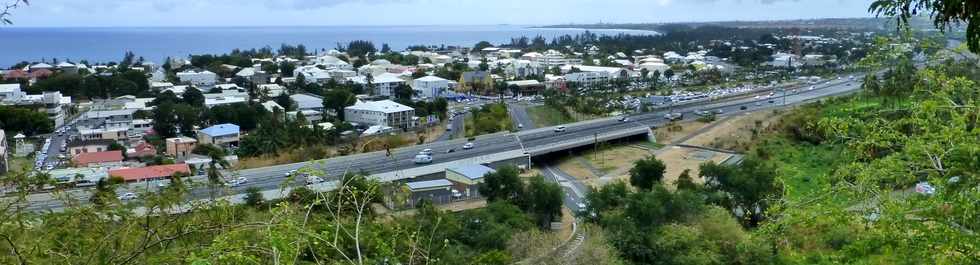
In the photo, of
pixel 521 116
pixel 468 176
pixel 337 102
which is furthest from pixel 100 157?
pixel 521 116

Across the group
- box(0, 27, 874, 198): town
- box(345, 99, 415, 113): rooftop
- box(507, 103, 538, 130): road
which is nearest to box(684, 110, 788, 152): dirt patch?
box(0, 27, 874, 198): town

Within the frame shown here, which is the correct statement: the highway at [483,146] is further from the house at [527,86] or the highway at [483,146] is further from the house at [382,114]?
the house at [527,86]

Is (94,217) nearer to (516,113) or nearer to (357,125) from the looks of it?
(357,125)

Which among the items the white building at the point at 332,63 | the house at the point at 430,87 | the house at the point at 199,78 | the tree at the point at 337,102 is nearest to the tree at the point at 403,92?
the house at the point at 430,87

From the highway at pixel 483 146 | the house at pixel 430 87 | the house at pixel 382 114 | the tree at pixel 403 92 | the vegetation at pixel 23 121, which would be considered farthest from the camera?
the house at pixel 430 87

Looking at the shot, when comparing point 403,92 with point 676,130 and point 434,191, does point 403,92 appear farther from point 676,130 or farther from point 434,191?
point 434,191

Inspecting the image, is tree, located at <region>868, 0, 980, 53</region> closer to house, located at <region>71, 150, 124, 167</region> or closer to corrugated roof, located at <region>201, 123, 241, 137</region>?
house, located at <region>71, 150, 124, 167</region>

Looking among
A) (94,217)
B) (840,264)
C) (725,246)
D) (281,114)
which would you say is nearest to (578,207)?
(725,246)
